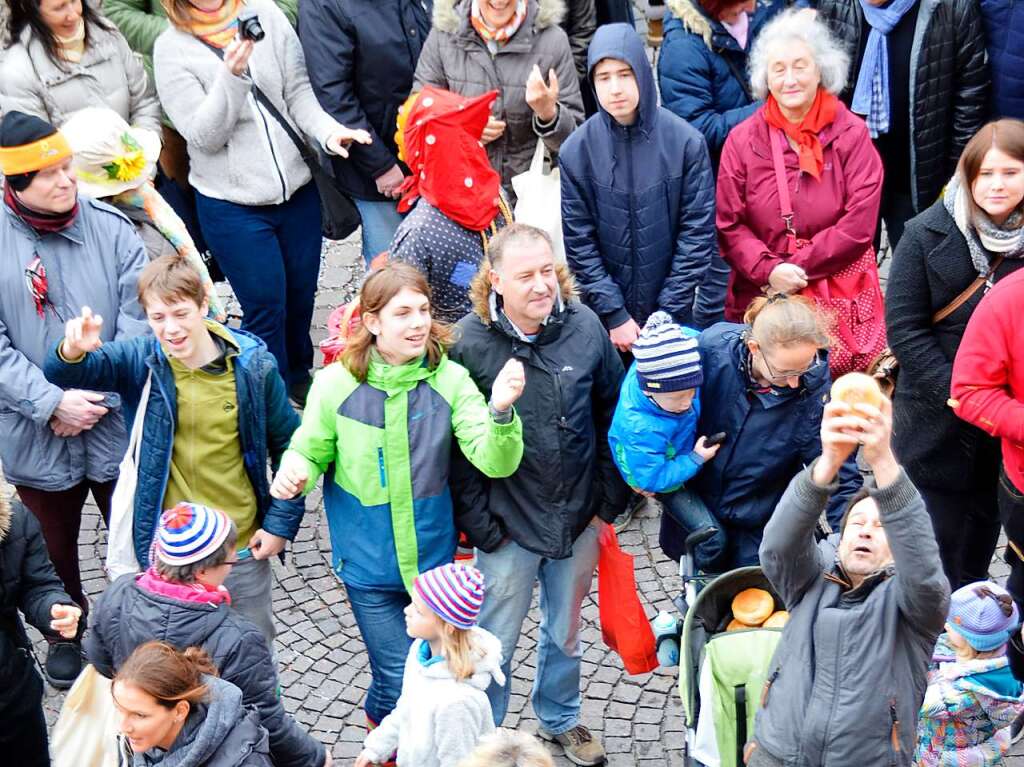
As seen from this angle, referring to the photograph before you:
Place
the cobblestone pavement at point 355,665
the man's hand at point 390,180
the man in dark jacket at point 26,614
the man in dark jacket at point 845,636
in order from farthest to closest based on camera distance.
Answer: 1. the man's hand at point 390,180
2. the cobblestone pavement at point 355,665
3. the man in dark jacket at point 26,614
4. the man in dark jacket at point 845,636

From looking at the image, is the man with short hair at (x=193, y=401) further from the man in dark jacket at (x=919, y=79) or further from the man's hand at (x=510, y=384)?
the man in dark jacket at (x=919, y=79)

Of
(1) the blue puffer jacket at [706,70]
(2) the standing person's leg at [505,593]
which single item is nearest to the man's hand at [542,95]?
(1) the blue puffer jacket at [706,70]

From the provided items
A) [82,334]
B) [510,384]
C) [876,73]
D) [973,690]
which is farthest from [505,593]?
[876,73]

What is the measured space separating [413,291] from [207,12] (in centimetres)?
256

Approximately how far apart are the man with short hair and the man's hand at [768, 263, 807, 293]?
236 centimetres

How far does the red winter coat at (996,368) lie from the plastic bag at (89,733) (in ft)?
10.3

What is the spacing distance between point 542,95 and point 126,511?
8.97 ft

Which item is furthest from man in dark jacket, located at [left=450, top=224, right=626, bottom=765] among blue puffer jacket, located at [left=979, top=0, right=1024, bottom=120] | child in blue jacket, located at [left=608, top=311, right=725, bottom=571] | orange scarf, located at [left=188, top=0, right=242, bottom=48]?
blue puffer jacket, located at [left=979, top=0, right=1024, bottom=120]

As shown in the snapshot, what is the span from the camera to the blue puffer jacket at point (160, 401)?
5020 mm

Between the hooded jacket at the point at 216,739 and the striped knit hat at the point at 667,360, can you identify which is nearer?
the hooded jacket at the point at 216,739

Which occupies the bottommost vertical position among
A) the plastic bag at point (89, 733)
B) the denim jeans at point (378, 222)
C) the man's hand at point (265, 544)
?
the plastic bag at point (89, 733)

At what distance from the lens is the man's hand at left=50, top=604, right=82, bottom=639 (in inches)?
181

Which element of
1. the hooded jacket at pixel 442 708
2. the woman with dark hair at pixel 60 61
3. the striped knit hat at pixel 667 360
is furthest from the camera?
the woman with dark hair at pixel 60 61

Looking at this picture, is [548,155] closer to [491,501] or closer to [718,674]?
[491,501]
